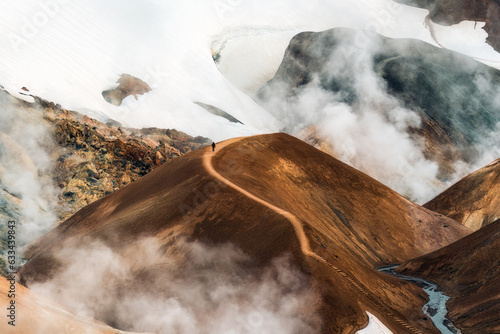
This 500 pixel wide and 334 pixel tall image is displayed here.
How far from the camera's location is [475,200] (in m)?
96.2

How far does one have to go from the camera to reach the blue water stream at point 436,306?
148 feet

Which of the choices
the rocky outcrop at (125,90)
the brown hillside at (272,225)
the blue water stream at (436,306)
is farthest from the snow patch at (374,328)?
the rocky outcrop at (125,90)

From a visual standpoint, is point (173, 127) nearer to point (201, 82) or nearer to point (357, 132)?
point (201, 82)

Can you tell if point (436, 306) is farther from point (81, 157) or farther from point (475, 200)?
point (475, 200)

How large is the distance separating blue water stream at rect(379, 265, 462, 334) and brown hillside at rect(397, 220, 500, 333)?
0.49 metres

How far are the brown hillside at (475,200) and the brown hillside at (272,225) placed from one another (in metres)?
23.6

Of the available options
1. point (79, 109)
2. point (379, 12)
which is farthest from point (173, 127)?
point (379, 12)

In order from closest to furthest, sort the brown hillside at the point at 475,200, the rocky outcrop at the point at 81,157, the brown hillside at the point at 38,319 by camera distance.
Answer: the brown hillside at the point at 38,319
the rocky outcrop at the point at 81,157
the brown hillside at the point at 475,200

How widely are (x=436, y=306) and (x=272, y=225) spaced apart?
13.8 m

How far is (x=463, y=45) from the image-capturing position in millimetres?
155375

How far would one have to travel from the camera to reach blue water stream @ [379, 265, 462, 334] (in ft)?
148

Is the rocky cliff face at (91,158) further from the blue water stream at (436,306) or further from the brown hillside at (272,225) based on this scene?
the blue water stream at (436,306)

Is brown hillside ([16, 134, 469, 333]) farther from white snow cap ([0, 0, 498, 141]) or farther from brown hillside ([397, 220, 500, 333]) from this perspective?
white snow cap ([0, 0, 498, 141])

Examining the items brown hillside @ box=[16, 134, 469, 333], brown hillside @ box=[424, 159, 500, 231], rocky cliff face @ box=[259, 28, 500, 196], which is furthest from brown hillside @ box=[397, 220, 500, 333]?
rocky cliff face @ box=[259, 28, 500, 196]
